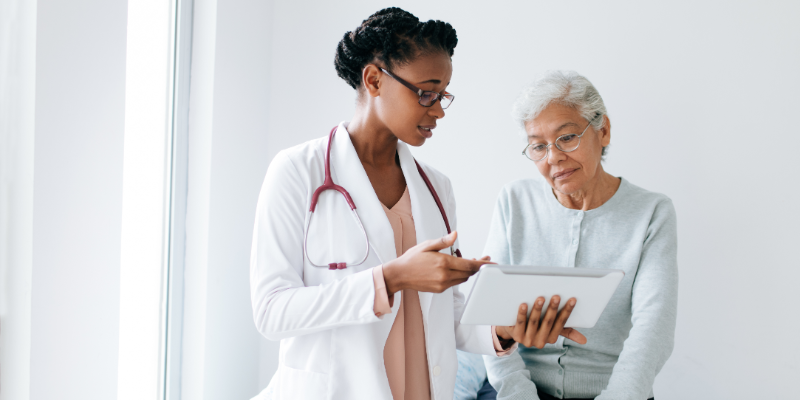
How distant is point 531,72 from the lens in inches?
89.0

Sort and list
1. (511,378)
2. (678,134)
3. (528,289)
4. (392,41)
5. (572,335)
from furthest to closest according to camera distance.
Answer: (678,134), (511,378), (572,335), (392,41), (528,289)

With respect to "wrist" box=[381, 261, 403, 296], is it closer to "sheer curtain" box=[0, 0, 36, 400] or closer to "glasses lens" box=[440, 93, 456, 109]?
"glasses lens" box=[440, 93, 456, 109]

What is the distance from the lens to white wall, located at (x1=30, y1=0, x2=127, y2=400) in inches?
47.7

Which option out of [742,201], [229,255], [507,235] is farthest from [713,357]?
[229,255]

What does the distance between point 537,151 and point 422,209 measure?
536 millimetres

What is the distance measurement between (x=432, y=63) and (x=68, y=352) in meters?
1.18

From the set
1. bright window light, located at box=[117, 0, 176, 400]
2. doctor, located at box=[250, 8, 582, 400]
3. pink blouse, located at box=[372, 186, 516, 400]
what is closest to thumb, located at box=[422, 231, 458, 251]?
doctor, located at box=[250, 8, 582, 400]

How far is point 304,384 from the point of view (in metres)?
1.04

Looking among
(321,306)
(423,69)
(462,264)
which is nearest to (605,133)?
(423,69)

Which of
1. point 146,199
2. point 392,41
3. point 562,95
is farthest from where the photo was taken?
point 146,199

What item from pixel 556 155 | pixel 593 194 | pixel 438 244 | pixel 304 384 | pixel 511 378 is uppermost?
pixel 556 155

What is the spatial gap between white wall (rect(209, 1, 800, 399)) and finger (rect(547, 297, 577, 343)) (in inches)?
45.7

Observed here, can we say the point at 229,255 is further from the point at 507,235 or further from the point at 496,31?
the point at 496,31

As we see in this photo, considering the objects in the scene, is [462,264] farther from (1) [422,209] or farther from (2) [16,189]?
(2) [16,189]
